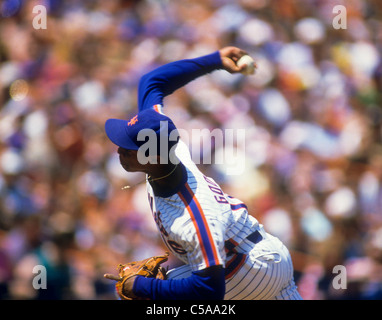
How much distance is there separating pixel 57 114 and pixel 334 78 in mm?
2254

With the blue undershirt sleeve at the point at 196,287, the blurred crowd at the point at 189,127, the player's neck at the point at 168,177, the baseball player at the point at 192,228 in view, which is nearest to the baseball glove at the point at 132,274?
the baseball player at the point at 192,228

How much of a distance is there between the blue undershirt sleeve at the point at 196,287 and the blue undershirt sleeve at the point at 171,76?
2.56ft

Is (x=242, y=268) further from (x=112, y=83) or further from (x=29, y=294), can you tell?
(x=112, y=83)

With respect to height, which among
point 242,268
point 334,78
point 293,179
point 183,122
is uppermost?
point 334,78

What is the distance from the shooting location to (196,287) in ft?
5.65

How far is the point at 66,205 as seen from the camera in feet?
12.4

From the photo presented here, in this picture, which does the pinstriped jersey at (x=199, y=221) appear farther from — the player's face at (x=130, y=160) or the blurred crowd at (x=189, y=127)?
the blurred crowd at (x=189, y=127)

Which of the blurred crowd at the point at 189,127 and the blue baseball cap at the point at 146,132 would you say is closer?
the blue baseball cap at the point at 146,132

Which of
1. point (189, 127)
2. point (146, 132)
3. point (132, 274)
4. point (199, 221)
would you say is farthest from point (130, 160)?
point (189, 127)

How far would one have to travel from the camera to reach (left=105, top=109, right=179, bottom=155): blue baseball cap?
179 cm

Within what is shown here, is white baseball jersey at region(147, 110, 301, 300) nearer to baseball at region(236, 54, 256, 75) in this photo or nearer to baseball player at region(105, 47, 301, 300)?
baseball player at region(105, 47, 301, 300)

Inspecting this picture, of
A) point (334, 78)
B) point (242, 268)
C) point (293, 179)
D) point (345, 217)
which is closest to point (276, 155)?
point (293, 179)

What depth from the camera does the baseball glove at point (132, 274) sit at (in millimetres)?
1898
